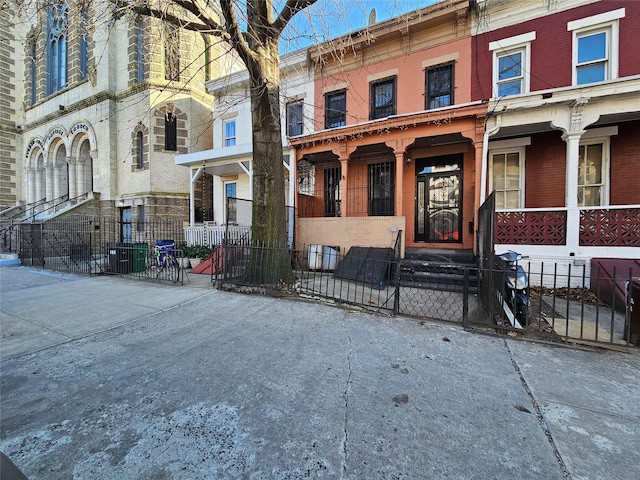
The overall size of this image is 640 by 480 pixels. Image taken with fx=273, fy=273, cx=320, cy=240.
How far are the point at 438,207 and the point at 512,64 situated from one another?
481 centimetres

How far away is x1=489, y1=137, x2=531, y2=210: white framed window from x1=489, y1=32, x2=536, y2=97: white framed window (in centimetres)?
157

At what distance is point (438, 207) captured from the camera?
942 centimetres

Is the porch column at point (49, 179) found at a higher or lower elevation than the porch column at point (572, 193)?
higher

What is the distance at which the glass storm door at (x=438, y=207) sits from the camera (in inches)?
360

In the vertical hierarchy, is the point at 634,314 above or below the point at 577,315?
above

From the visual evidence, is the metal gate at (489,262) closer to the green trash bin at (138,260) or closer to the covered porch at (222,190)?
the covered porch at (222,190)

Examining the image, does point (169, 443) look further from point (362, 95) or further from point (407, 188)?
point (362, 95)

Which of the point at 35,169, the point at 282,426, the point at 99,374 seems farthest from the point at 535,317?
the point at 35,169

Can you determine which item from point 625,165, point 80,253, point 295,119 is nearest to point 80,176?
point 80,253

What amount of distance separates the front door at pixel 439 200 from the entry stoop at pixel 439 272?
4.43 feet

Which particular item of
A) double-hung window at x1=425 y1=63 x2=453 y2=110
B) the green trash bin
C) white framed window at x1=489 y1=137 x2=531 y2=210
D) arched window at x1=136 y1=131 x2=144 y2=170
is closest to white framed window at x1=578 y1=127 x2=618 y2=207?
white framed window at x1=489 y1=137 x2=531 y2=210

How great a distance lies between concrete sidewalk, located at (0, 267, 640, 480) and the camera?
1.77m

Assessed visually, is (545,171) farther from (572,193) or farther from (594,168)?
(572,193)

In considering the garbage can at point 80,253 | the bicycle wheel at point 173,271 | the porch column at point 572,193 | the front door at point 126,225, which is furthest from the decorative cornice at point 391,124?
the front door at point 126,225
